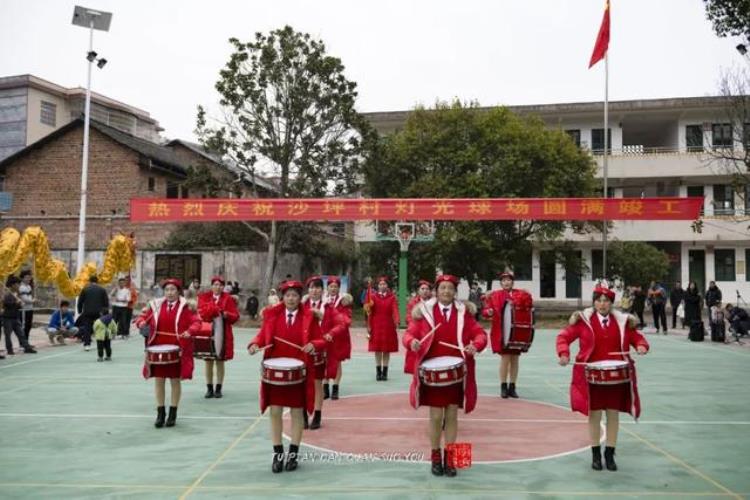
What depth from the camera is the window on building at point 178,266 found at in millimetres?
29000

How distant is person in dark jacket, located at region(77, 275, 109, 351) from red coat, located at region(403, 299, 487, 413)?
39.8 feet

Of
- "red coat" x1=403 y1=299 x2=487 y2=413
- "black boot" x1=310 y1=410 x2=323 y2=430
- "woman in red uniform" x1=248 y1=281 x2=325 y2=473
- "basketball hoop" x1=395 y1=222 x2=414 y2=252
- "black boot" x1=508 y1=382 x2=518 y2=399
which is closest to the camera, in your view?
"red coat" x1=403 y1=299 x2=487 y2=413

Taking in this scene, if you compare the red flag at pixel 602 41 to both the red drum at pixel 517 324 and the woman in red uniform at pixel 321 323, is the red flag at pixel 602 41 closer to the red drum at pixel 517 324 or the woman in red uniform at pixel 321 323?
the red drum at pixel 517 324

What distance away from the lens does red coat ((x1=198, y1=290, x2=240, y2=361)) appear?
992 centimetres

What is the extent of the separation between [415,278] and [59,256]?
16.1 m

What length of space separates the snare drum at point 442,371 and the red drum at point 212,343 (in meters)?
4.68

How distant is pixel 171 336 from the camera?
812 centimetres

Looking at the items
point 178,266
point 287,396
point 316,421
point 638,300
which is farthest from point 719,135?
point 287,396

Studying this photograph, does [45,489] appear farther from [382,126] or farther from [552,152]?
[382,126]

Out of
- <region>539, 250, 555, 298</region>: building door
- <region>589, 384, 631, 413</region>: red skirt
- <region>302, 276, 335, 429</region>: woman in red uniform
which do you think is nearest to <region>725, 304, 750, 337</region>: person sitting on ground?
<region>589, 384, 631, 413</region>: red skirt

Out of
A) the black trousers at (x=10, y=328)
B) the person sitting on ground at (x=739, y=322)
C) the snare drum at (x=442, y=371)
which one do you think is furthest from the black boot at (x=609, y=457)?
the person sitting on ground at (x=739, y=322)

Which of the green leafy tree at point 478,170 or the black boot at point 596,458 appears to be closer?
the black boot at point 596,458

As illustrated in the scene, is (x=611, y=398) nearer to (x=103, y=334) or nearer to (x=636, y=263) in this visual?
(x=103, y=334)

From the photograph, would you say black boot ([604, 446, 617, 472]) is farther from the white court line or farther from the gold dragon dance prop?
the gold dragon dance prop
